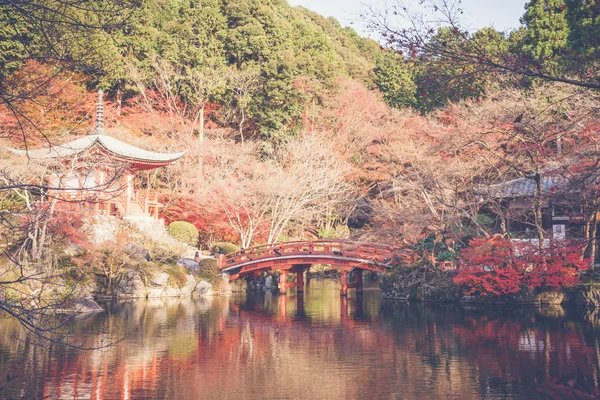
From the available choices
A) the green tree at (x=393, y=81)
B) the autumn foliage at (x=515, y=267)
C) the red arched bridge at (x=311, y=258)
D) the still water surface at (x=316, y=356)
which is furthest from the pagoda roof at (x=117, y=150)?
the green tree at (x=393, y=81)

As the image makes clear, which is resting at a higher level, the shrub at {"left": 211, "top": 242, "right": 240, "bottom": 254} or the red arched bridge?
the shrub at {"left": 211, "top": 242, "right": 240, "bottom": 254}

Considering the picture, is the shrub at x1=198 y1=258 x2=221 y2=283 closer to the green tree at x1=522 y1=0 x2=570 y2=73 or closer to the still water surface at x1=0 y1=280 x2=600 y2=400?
the still water surface at x1=0 y1=280 x2=600 y2=400

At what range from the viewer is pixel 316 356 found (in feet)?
40.0

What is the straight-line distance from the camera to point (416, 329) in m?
14.9

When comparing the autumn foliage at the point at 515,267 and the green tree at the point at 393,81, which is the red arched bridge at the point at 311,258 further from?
the green tree at the point at 393,81

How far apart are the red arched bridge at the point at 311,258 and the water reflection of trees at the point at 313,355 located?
2748mm

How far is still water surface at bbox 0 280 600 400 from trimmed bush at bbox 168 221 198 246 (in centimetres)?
677

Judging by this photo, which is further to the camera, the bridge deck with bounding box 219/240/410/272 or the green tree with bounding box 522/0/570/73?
the green tree with bounding box 522/0/570/73

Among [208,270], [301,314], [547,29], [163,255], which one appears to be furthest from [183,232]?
[547,29]

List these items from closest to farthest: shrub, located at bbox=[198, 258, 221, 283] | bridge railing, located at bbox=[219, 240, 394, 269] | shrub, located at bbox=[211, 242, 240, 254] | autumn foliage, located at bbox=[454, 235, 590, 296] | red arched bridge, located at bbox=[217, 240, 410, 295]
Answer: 1. autumn foliage, located at bbox=[454, 235, 590, 296]
2. bridge railing, located at bbox=[219, 240, 394, 269]
3. red arched bridge, located at bbox=[217, 240, 410, 295]
4. shrub, located at bbox=[198, 258, 221, 283]
5. shrub, located at bbox=[211, 242, 240, 254]

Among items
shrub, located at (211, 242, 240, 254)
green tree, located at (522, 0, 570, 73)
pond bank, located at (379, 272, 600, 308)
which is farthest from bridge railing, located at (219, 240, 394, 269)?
green tree, located at (522, 0, 570, 73)

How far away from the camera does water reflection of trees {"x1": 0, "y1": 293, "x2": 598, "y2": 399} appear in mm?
9703

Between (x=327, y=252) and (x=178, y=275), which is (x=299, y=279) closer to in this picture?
(x=327, y=252)

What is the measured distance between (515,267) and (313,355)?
23.6 feet
